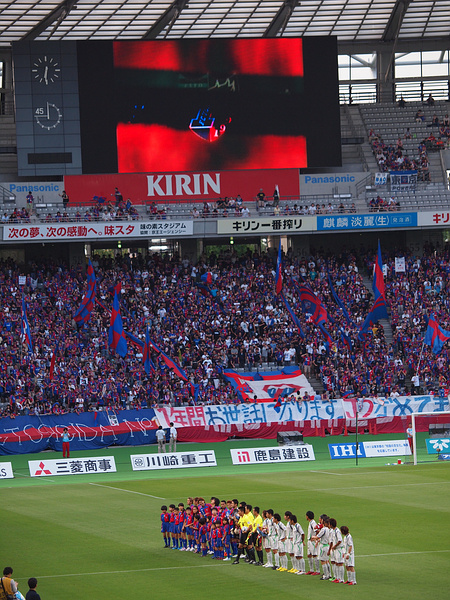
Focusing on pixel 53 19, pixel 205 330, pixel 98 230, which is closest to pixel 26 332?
pixel 205 330

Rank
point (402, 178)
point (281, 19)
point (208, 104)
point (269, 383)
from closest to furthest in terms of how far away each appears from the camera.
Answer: point (269, 383) → point (208, 104) → point (402, 178) → point (281, 19)

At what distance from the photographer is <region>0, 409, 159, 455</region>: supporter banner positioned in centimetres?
4878

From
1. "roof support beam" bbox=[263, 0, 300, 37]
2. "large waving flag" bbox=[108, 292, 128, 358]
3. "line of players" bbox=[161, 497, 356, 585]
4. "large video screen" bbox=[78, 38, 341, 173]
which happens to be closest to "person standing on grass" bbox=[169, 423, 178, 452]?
"large waving flag" bbox=[108, 292, 128, 358]

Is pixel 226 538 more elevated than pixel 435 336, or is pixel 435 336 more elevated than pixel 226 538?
pixel 435 336

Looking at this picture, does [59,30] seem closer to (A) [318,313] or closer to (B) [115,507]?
(A) [318,313]

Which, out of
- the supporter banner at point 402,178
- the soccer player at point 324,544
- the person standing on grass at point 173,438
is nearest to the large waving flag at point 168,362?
the person standing on grass at point 173,438

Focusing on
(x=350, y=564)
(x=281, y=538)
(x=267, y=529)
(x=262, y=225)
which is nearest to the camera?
(x=350, y=564)

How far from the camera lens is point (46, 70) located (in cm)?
6662

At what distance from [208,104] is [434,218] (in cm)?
1619

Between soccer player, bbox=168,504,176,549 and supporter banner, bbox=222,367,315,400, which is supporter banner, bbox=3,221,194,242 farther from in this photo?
soccer player, bbox=168,504,176,549

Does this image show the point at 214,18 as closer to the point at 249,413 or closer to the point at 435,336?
the point at 435,336

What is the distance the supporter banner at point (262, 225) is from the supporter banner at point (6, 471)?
2525cm

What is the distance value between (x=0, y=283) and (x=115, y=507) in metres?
30.5

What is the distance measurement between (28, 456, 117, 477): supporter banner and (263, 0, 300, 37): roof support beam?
1418 inches
